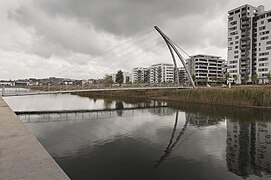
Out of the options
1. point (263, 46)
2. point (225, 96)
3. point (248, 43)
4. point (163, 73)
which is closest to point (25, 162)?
point (225, 96)

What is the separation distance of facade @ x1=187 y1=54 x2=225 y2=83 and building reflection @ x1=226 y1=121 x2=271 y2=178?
86.6 m

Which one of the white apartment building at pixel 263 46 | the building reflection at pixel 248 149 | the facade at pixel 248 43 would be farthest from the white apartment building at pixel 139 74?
the building reflection at pixel 248 149

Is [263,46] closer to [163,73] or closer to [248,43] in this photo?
[248,43]

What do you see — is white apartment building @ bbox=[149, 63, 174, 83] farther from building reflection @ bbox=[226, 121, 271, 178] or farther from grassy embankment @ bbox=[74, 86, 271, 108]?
building reflection @ bbox=[226, 121, 271, 178]

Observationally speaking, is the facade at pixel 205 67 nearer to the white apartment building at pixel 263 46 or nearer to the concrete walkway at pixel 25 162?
the white apartment building at pixel 263 46

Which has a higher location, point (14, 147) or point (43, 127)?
point (14, 147)

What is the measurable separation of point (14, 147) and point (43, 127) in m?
15.2

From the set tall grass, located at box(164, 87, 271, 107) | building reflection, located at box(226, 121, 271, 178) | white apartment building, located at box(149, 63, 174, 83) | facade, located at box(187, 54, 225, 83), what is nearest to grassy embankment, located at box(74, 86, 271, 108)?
tall grass, located at box(164, 87, 271, 107)

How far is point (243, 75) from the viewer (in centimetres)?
7394

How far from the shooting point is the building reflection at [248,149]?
1111 centimetres

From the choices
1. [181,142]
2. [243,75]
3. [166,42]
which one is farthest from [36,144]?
[243,75]

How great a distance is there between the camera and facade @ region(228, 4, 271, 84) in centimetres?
6681

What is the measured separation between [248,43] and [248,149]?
2696 inches

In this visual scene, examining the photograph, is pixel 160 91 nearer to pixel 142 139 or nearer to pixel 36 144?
pixel 142 139
